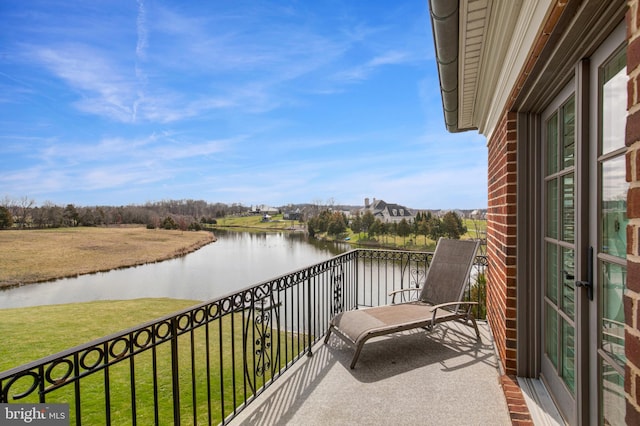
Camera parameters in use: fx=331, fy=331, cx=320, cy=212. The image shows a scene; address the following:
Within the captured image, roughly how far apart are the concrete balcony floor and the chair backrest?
0.51 metres

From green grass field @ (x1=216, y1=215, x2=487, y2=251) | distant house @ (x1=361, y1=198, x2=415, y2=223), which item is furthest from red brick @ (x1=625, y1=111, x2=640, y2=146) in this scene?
distant house @ (x1=361, y1=198, x2=415, y2=223)

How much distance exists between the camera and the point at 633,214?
0.73 meters

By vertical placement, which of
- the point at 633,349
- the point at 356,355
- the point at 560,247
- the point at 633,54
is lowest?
the point at 356,355

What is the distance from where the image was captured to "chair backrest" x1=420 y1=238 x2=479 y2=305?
3663 mm

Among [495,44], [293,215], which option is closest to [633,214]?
[495,44]

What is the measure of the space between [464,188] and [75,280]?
2790cm

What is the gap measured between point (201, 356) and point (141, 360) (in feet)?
4.57

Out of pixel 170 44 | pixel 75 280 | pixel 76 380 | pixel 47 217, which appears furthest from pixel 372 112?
pixel 47 217

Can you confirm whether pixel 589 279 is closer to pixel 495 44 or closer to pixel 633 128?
pixel 633 128

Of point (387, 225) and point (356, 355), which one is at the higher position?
point (387, 225)

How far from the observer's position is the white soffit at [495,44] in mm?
1546

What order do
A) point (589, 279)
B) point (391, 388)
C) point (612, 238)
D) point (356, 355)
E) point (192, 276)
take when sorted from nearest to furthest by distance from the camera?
point (612, 238)
point (589, 279)
point (391, 388)
point (356, 355)
point (192, 276)

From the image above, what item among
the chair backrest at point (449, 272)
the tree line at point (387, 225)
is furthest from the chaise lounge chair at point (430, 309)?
the tree line at point (387, 225)

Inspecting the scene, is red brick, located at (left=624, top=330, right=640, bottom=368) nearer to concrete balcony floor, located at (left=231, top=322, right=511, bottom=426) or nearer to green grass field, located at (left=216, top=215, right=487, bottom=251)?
concrete balcony floor, located at (left=231, top=322, right=511, bottom=426)
